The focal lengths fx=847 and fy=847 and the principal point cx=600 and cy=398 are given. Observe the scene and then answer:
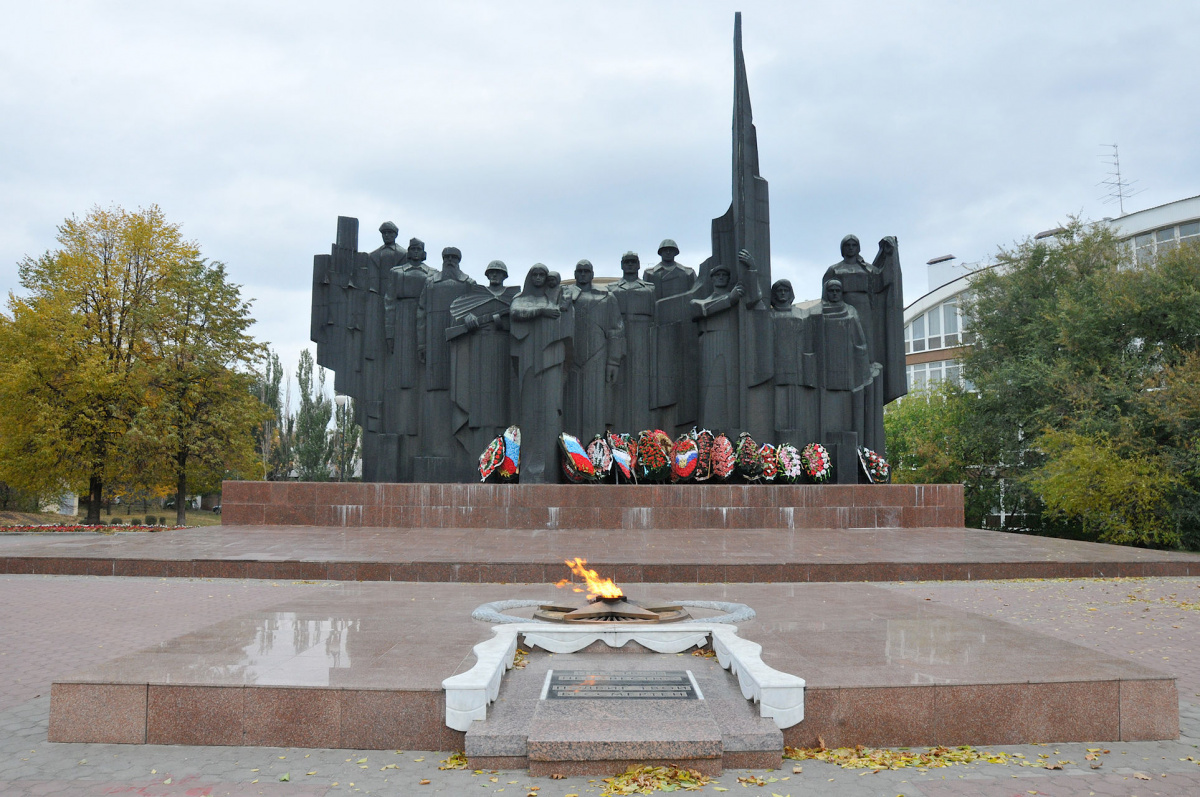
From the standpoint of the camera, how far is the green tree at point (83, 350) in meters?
21.7

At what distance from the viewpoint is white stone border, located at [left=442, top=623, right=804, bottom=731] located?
382 centimetres

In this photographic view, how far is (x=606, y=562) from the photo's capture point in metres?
9.67

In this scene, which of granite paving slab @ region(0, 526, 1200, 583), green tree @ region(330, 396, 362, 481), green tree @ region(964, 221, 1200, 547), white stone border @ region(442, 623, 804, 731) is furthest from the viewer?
green tree @ region(330, 396, 362, 481)

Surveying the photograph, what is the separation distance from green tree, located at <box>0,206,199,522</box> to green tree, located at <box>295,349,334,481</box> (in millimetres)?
10218

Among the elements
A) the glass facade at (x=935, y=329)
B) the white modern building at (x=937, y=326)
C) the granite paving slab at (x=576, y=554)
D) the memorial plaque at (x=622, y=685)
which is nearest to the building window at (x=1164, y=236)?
the white modern building at (x=937, y=326)

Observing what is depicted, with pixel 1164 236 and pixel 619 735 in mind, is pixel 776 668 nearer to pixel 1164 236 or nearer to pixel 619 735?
pixel 619 735

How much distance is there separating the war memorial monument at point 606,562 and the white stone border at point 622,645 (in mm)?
19


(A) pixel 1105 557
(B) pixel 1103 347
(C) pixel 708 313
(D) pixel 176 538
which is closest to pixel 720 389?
(C) pixel 708 313

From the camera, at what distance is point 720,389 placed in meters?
Answer: 15.0

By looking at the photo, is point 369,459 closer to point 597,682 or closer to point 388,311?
point 388,311

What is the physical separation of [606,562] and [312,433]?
1079 inches

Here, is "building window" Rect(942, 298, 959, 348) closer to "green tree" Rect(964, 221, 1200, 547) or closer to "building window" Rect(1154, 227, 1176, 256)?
"building window" Rect(1154, 227, 1176, 256)

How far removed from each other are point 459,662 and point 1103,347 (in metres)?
20.1

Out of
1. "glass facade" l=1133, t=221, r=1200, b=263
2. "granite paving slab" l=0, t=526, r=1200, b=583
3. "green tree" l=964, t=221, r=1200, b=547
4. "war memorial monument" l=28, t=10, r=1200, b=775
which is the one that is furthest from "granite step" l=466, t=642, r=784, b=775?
"glass facade" l=1133, t=221, r=1200, b=263
